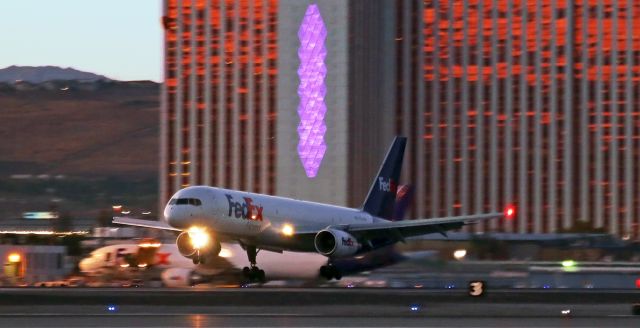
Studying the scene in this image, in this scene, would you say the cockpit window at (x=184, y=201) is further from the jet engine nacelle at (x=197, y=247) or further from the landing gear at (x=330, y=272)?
the landing gear at (x=330, y=272)

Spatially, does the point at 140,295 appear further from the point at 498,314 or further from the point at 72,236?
the point at 72,236

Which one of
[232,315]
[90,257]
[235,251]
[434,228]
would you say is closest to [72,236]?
[90,257]

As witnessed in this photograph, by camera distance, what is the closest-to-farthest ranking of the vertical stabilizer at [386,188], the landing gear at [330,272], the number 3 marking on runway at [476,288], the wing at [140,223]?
1. the number 3 marking on runway at [476,288]
2. the landing gear at [330,272]
3. the wing at [140,223]
4. the vertical stabilizer at [386,188]

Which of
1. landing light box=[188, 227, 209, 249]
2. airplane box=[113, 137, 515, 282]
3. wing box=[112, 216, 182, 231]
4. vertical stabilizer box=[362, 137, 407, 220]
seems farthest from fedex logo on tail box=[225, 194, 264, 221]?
vertical stabilizer box=[362, 137, 407, 220]

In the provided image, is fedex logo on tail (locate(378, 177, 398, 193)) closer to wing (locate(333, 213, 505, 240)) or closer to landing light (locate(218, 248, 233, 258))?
wing (locate(333, 213, 505, 240))

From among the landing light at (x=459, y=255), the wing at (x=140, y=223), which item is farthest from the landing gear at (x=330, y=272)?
the wing at (x=140, y=223)

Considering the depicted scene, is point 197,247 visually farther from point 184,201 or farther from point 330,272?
point 330,272

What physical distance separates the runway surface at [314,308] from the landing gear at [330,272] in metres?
16.1

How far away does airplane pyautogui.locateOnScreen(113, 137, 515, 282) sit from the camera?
77.2m

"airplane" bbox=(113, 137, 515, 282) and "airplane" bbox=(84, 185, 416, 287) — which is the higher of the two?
"airplane" bbox=(113, 137, 515, 282)

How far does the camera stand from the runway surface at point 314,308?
1724 inches

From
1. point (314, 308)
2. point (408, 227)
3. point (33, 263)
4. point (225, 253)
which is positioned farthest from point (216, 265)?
point (314, 308)

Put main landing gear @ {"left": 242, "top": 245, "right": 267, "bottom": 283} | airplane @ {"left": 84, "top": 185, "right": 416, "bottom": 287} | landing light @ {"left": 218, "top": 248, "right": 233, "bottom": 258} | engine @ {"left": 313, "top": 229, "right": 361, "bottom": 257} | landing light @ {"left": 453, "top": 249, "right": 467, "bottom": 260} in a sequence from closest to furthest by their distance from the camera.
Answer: landing light @ {"left": 453, "top": 249, "right": 467, "bottom": 260}
main landing gear @ {"left": 242, "top": 245, "right": 267, "bottom": 283}
engine @ {"left": 313, "top": 229, "right": 361, "bottom": 257}
airplane @ {"left": 84, "top": 185, "right": 416, "bottom": 287}
landing light @ {"left": 218, "top": 248, "right": 233, "bottom": 258}

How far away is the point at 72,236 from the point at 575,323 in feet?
309
